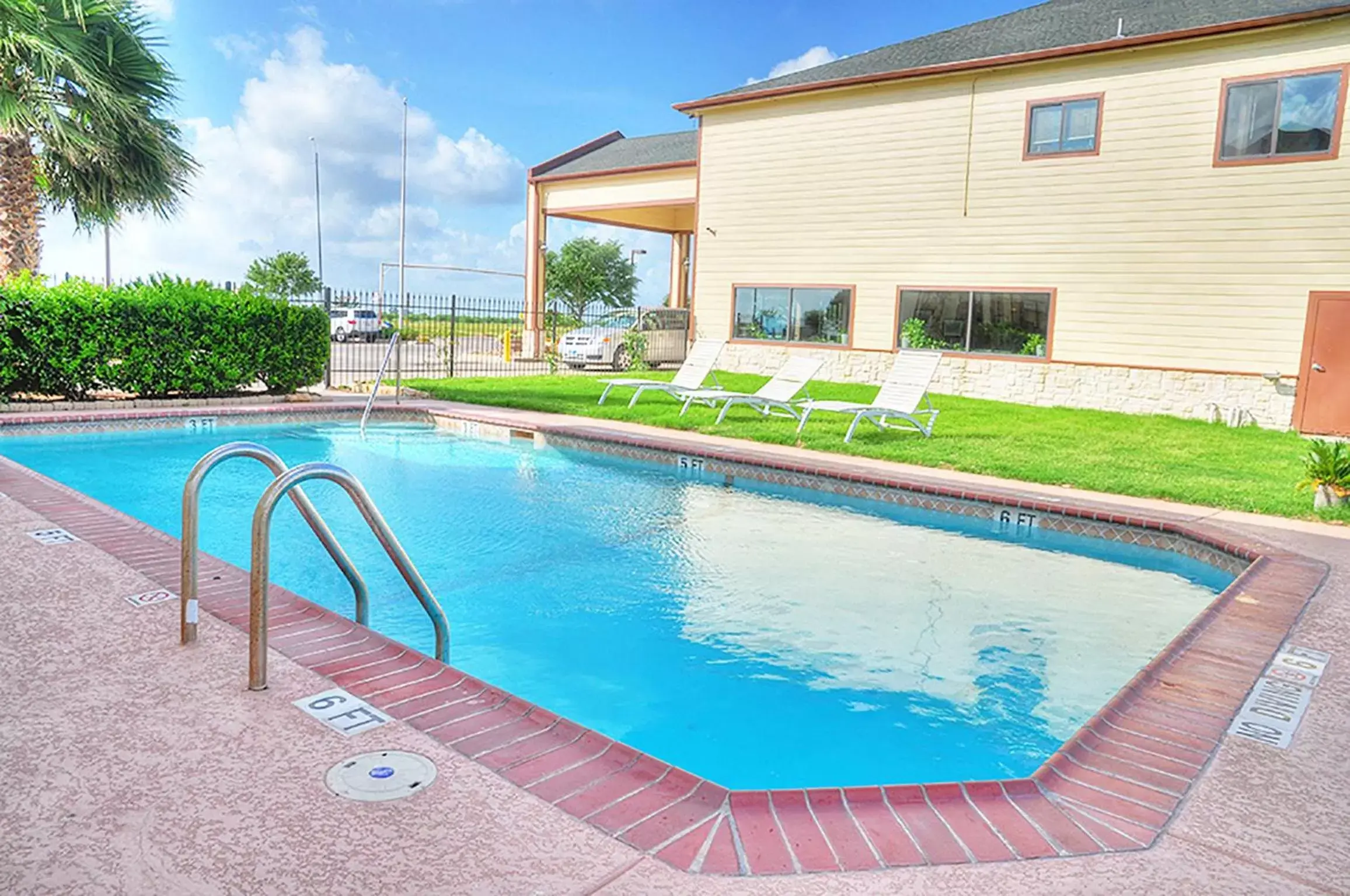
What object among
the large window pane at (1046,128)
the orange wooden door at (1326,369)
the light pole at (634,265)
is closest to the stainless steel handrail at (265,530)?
the orange wooden door at (1326,369)

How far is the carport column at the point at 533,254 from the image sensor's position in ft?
77.5

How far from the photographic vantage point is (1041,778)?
9.09 ft

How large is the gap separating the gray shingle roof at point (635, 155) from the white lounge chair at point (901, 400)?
1081 cm

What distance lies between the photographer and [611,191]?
22.5 m

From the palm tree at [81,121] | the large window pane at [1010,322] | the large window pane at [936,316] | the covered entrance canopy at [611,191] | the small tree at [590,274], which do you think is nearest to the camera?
the palm tree at [81,121]

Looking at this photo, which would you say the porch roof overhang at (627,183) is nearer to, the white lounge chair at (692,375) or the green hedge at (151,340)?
the white lounge chair at (692,375)

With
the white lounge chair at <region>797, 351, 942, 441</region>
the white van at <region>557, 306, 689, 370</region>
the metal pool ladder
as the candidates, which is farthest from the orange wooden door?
the metal pool ladder

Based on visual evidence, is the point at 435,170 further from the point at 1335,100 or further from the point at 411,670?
the point at 411,670

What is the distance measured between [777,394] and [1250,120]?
7997mm

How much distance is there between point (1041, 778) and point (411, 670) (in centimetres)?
213

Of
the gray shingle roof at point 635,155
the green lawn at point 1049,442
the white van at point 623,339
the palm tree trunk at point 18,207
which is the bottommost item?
the green lawn at point 1049,442

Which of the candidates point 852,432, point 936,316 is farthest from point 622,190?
point 852,432

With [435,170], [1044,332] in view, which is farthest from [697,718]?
[435,170]

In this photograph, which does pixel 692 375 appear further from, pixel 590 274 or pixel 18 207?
pixel 590 274
